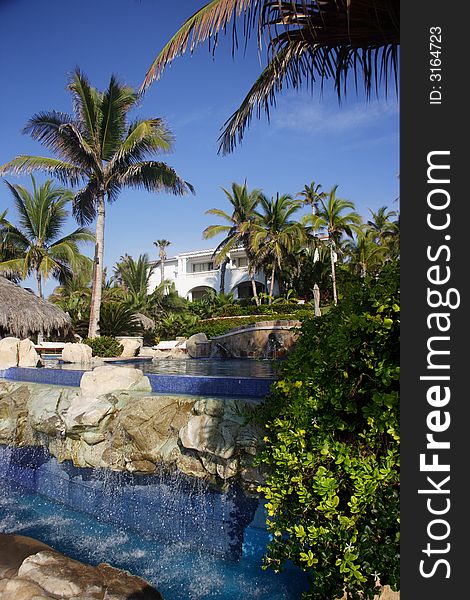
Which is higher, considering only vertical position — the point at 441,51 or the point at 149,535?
the point at 441,51

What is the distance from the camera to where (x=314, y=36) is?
11.2ft

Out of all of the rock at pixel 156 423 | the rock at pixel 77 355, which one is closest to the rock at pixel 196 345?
the rock at pixel 77 355

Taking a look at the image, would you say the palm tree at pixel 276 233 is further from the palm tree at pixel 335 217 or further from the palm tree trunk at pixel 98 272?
the palm tree trunk at pixel 98 272

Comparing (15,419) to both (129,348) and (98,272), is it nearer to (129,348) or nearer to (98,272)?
(129,348)

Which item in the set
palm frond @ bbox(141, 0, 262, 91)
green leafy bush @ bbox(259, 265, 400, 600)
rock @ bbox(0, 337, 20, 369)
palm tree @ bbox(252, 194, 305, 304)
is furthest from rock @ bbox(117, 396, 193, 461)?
palm tree @ bbox(252, 194, 305, 304)

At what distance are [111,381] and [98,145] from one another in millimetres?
14671

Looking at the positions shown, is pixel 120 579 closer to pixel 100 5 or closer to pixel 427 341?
pixel 427 341

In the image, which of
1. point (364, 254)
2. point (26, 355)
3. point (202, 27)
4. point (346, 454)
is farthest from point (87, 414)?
point (364, 254)

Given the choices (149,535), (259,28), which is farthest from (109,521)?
(259,28)

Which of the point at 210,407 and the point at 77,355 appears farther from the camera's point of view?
the point at 77,355

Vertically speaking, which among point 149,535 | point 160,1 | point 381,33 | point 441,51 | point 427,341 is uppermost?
point 160,1

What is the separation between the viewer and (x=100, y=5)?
262 inches

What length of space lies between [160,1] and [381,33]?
2.32 meters

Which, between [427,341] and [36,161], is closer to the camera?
[427,341]
